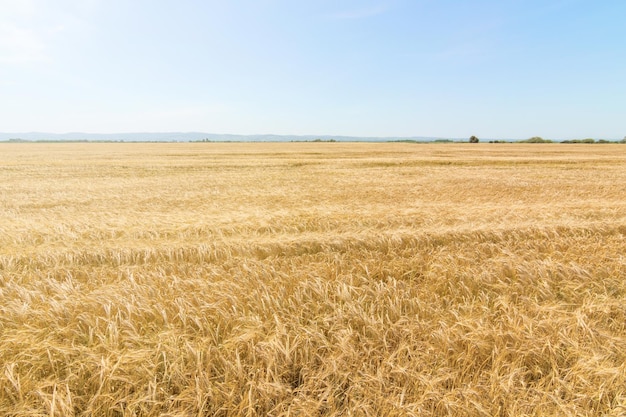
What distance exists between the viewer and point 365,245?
5.40 m

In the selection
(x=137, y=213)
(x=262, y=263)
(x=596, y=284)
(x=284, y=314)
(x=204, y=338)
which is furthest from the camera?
(x=137, y=213)

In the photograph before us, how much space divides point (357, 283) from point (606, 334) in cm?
251

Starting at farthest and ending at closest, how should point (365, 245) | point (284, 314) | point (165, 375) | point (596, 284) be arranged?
point (365, 245)
point (596, 284)
point (284, 314)
point (165, 375)

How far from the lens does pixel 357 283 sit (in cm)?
377

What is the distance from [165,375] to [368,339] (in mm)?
1812

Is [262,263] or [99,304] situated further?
[262,263]

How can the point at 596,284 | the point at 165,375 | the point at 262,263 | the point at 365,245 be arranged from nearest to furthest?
1. the point at 165,375
2. the point at 596,284
3. the point at 262,263
4. the point at 365,245

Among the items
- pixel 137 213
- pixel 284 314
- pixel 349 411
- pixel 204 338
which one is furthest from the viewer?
pixel 137 213

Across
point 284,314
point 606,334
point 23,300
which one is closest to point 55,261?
point 23,300

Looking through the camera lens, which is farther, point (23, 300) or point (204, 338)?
point (23, 300)

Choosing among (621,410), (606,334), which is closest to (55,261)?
(621,410)

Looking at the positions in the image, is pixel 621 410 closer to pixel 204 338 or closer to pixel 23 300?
pixel 204 338

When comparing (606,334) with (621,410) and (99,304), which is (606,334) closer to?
(621,410)

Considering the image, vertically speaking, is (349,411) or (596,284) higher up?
(596,284)
